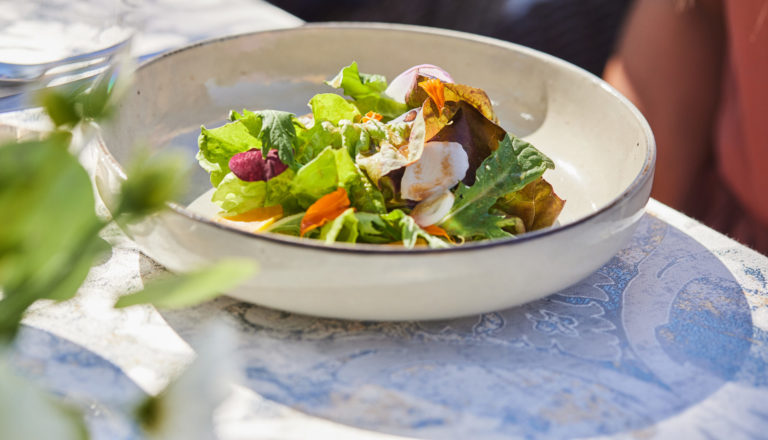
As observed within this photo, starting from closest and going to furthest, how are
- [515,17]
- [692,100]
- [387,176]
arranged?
[387,176] < [692,100] < [515,17]

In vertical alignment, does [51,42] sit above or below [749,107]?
above

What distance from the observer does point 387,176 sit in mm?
516

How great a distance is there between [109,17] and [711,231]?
59 centimetres

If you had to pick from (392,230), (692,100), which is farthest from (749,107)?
(392,230)

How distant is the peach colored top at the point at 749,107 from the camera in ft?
3.59

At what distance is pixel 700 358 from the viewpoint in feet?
1.51

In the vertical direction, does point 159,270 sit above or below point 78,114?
below

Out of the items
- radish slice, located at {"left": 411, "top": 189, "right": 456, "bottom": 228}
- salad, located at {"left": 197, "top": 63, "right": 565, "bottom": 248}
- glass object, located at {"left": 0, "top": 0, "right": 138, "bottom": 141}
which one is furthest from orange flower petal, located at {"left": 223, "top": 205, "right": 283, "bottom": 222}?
glass object, located at {"left": 0, "top": 0, "right": 138, "bottom": 141}

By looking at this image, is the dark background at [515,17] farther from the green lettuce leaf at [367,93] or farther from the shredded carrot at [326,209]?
the shredded carrot at [326,209]

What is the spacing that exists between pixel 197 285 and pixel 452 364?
10.4 inches

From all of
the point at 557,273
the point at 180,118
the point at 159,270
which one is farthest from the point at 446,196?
the point at 180,118

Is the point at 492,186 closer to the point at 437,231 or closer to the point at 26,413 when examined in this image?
the point at 437,231

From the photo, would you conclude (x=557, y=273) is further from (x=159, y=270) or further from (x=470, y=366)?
(x=159, y=270)

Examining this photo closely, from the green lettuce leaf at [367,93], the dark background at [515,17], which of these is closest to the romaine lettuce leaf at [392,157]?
the green lettuce leaf at [367,93]
